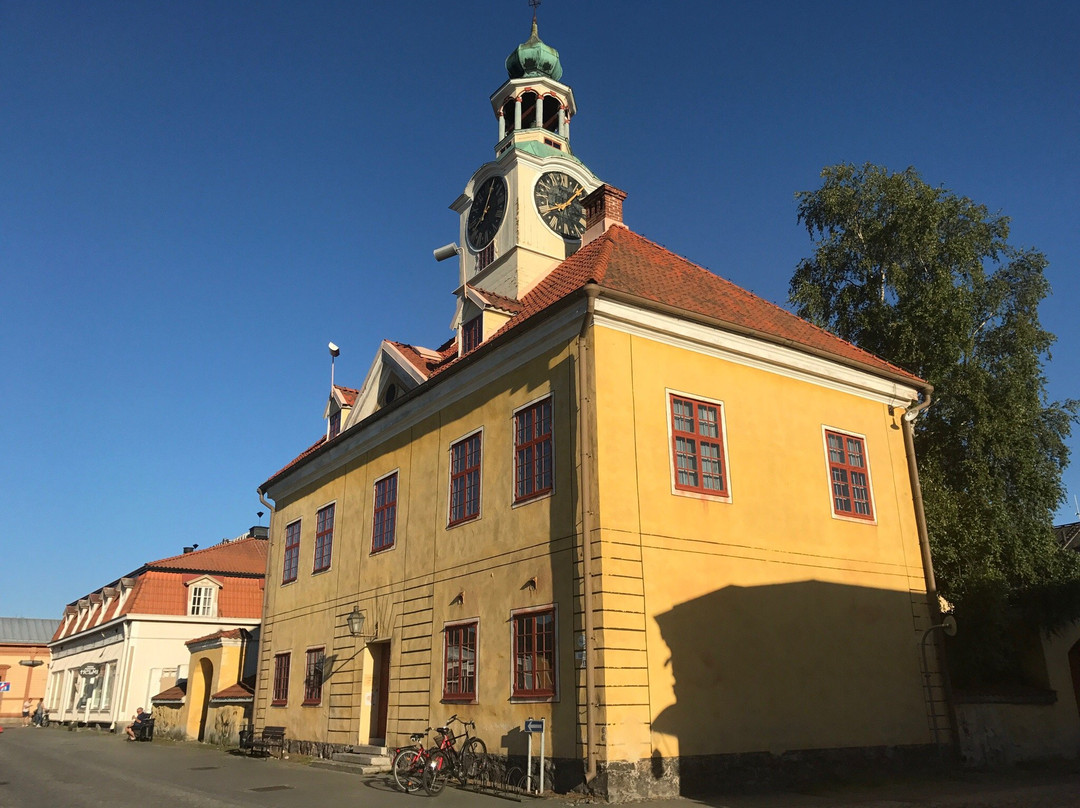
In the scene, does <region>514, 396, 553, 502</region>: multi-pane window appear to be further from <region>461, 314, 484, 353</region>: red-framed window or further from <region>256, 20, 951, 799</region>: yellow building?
<region>461, 314, 484, 353</region>: red-framed window

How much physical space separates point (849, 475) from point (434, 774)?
939cm

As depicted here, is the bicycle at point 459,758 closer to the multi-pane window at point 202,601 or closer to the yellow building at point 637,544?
the yellow building at point 637,544

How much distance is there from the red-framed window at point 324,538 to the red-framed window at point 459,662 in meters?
6.45

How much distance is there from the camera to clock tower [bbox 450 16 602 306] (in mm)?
22844

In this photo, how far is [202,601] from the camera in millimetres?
37938

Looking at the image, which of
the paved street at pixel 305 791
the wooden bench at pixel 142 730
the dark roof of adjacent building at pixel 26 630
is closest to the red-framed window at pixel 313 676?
the paved street at pixel 305 791

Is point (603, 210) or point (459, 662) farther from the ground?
point (603, 210)

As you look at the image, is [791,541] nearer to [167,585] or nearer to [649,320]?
[649,320]

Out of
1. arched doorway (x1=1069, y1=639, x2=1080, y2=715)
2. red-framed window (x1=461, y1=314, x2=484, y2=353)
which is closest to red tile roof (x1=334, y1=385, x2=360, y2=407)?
red-framed window (x1=461, y1=314, x2=484, y2=353)

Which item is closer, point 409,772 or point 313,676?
point 409,772

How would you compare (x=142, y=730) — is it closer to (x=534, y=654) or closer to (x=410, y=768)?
(x=410, y=768)

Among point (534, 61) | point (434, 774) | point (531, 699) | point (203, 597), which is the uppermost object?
point (534, 61)

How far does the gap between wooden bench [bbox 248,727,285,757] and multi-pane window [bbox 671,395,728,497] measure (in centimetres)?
1215

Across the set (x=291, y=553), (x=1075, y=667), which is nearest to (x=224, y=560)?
(x=291, y=553)
